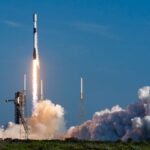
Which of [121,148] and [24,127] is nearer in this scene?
[121,148]

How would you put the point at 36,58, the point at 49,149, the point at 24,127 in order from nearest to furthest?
the point at 49,149
the point at 36,58
the point at 24,127

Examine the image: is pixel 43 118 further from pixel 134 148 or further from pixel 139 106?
pixel 134 148

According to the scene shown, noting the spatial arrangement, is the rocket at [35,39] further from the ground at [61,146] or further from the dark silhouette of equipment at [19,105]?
the ground at [61,146]

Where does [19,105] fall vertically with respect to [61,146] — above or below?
above

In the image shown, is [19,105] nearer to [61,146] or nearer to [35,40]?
[35,40]

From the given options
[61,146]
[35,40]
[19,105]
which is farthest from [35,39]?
[61,146]

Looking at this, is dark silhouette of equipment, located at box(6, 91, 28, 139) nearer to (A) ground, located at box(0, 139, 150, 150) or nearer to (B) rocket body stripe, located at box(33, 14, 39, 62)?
(B) rocket body stripe, located at box(33, 14, 39, 62)

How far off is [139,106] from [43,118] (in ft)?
50.3

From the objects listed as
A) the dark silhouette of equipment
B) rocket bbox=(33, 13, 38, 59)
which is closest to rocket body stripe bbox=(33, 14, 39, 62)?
rocket bbox=(33, 13, 38, 59)

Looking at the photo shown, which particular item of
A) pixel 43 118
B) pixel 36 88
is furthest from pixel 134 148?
→ pixel 43 118

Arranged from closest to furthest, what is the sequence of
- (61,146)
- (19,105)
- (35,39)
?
(61,146) < (35,39) < (19,105)

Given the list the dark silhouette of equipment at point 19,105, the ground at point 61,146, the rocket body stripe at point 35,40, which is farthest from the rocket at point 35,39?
the ground at point 61,146

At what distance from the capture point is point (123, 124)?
457ft

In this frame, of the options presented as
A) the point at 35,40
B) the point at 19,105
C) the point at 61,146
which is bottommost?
the point at 61,146
